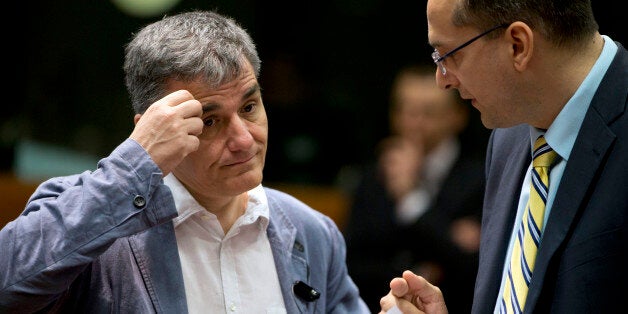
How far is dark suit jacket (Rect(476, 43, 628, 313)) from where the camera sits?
2496mm

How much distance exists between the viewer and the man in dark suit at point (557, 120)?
2.51 m

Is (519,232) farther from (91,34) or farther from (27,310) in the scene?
(91,34)

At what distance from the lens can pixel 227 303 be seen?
3008 millimetres

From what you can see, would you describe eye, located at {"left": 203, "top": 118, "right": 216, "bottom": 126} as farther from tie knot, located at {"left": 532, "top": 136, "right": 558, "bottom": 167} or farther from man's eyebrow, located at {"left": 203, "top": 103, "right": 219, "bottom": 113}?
tie knot, located at {"left": 532, "top": 136, "right": 558, "bottom": 167}

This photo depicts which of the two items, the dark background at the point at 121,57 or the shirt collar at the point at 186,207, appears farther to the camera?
the dark background at the point at 121,57

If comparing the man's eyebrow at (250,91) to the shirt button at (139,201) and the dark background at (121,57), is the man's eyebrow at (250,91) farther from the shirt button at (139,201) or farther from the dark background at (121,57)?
the dark background at (121,57)

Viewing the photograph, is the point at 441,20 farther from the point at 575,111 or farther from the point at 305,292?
the point at 305,292

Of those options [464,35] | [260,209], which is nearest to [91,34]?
[260,209]

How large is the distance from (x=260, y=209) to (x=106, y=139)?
4.33 meters

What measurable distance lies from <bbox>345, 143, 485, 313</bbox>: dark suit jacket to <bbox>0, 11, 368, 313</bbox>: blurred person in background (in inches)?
62.2

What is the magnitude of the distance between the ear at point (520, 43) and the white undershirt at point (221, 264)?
35.7 inches

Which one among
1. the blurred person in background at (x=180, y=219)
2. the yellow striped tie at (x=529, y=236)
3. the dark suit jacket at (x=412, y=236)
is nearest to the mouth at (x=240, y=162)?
the blurred person in background at (x=180, y=219)

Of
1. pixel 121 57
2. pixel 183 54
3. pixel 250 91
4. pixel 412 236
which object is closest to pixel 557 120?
pixel 250 91

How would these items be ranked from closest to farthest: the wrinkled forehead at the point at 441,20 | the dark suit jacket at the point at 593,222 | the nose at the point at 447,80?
the dark suit jacket at the point at 593,222, the wrinkled forehead at the point at 441,20, the nose at the point at 447,80
